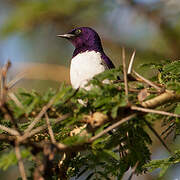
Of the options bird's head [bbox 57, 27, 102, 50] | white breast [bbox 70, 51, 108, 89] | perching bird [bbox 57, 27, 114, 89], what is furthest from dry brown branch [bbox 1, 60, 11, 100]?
bird's head [bbox 57, 27, 102, 50]

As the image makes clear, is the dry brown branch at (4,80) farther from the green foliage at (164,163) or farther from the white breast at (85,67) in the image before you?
the white breast at (85,67)

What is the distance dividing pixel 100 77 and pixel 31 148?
0.79 m

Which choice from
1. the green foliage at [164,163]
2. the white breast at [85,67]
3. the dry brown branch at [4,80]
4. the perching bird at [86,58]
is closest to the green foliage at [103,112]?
the green foliage at [164,163]

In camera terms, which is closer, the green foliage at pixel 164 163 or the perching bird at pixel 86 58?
the green foliage at pixel 164 163

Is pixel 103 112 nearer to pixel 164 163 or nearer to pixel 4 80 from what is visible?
pixel 4 80

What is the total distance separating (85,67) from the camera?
457 cm

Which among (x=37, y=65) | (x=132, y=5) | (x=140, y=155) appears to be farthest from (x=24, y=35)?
(x=140, y=155)

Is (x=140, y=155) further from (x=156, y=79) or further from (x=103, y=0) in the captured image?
(x=103, y=0)

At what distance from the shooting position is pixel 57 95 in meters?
1.91

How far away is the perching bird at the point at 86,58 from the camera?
4.55 metres

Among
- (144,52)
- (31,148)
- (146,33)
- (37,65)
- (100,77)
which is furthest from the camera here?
(146,33)

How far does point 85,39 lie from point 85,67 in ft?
3.59

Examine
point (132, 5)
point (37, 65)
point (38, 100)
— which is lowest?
point (38, 100)

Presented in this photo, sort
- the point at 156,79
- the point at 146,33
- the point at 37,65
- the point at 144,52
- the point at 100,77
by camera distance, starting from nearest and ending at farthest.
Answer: the point at 100,77, the point at 156,79, the point at 144,52, the point at 37,65, the point at 146,33
